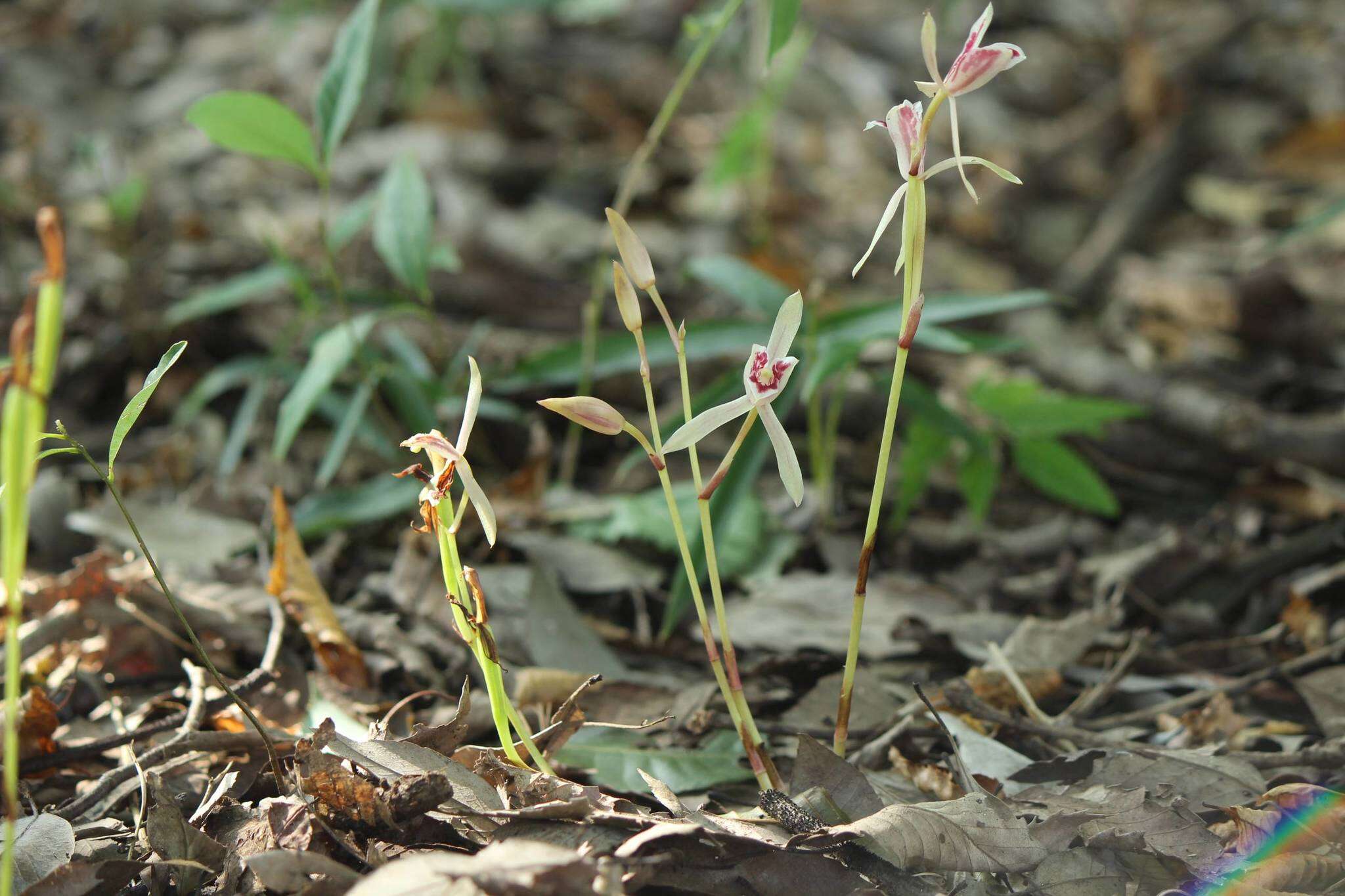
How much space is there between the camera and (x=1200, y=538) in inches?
73.9

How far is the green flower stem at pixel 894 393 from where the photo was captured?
84 centimetres

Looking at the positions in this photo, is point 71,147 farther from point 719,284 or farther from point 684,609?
point 684,609

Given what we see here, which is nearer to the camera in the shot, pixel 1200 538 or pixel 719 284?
pixel 719 284

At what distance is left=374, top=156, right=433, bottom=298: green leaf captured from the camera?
5.52ft

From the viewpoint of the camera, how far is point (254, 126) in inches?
55.1

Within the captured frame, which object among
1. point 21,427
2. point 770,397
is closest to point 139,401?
point 21,427

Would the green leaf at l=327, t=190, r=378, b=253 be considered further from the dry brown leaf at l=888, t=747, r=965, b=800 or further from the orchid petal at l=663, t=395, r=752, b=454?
the dry brown leaf at l=888, t=747, r=965, b=800

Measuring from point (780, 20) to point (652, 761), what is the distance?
900 millimetres

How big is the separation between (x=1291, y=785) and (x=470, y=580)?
2.70ft

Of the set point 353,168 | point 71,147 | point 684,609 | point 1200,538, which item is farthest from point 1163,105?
point 71,147

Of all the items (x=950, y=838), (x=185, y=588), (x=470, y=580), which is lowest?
(x=185, y=588)

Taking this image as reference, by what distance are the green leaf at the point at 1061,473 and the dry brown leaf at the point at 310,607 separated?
117 centimetres

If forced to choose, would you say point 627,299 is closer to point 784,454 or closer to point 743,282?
point 784,454

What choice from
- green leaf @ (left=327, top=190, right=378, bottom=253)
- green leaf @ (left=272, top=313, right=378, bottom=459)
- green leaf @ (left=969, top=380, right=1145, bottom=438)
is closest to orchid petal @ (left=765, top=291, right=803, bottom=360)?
green leaf @ (left=272, top=313, right=378, bottom=459)
